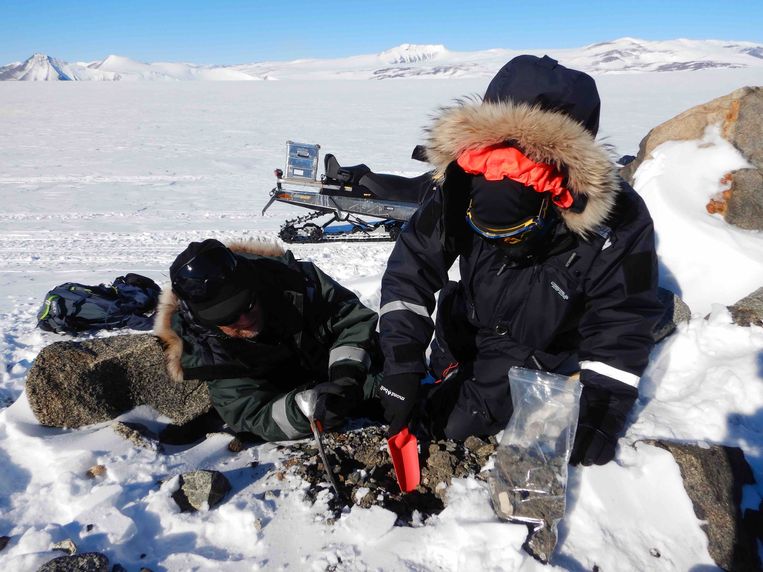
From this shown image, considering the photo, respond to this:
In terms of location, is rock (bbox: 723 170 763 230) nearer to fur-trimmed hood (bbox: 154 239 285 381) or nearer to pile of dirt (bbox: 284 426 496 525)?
pile of dirt (bbox: 284 426 496 525)

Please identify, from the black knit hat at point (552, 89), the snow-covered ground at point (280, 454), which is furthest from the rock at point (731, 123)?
the black knit hat at point (552, 89)

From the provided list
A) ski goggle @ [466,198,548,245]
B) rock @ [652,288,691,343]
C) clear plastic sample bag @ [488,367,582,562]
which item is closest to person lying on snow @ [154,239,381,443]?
clear plastic sample bag @ [488,367,582,562]

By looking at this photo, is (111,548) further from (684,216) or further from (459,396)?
(684,216)

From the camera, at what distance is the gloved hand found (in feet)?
7.20

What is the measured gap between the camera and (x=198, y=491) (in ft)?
5.91

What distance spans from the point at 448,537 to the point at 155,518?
0.95 metres

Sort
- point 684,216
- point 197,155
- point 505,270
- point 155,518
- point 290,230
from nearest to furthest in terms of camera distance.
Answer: point 155,518 < point 505,270 < point 684,216 < point 290,230 < point 197,155

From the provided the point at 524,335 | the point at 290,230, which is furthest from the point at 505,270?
the point at 290,230

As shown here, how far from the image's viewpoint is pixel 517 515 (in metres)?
1.65

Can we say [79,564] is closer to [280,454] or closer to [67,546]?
[67,546]

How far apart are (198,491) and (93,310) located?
2.39 metres

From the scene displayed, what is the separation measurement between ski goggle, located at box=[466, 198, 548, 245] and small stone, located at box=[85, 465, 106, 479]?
1636 millimetres

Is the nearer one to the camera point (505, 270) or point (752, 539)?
point (752, 539)

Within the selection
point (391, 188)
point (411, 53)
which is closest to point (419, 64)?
point (411, 53)
